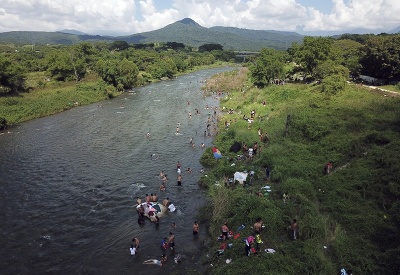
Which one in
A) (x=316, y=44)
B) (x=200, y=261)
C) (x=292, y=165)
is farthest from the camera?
(x=316, y=44)

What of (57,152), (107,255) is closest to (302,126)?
(107,255)

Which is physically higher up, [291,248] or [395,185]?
[395,185]

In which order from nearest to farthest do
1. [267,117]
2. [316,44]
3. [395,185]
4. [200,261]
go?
1. [200,261]
2. [395,185]
3. [267,117]
4. [316,44]

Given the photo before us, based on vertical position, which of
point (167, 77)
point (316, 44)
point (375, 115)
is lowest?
point (167, 77)

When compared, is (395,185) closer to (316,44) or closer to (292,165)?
(292,165)

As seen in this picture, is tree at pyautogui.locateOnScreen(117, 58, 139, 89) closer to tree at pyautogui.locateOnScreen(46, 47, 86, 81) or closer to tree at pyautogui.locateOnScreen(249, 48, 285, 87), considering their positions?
tree at pyautogui.locateOnScreen(46, 47, 86, 81)

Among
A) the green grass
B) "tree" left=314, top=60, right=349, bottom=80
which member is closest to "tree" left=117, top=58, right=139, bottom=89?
the green grass

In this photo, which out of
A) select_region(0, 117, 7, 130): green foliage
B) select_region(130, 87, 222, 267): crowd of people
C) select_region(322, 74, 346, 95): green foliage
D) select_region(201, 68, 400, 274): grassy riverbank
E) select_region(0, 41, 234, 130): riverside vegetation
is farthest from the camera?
select_region(0, 41, 234, 130): riverside vegetation

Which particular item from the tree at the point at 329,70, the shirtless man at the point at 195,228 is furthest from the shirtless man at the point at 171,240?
the tree at the point at 329,70

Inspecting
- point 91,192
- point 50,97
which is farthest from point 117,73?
point 91,192
